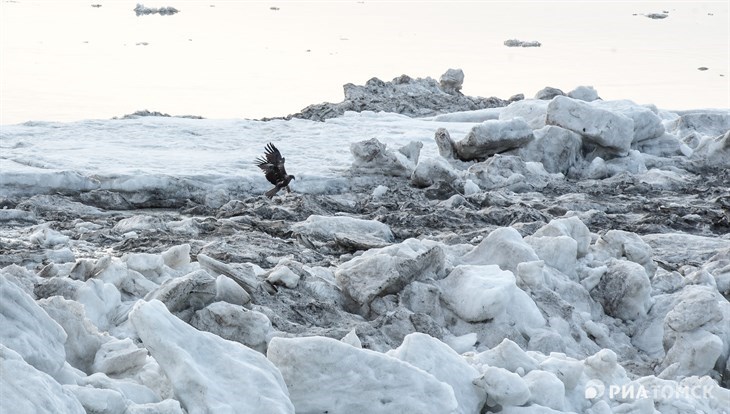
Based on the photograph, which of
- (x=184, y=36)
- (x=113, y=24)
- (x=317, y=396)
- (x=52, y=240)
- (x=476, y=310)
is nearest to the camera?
(x=317, y=396)

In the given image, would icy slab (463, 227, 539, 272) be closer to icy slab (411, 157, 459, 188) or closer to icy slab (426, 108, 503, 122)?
icy slab (411, 157, 459, 188)

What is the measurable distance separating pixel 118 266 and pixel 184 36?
72.6ft

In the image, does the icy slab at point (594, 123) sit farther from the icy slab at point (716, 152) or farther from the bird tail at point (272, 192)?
the bird tail at point (272, 192)

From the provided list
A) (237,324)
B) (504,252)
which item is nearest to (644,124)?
(504,252)

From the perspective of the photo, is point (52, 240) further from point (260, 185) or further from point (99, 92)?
point (99, 92)

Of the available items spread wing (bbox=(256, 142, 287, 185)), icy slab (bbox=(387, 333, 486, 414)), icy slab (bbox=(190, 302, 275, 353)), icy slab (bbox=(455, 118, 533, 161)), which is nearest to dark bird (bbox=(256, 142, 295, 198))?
spread wing (bbox=(256, 142, 287, 185))

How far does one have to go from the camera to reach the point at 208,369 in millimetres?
3473

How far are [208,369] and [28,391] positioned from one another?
27.0 inches

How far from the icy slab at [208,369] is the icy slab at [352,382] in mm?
130

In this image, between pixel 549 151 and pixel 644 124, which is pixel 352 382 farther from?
pixel 644 124

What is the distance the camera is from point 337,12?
1383 inches

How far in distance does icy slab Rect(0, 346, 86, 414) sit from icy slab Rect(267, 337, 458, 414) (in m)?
0.86

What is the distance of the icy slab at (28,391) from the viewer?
285 cm

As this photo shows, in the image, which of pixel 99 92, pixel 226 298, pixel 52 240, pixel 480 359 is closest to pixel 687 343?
pixel 480 359
